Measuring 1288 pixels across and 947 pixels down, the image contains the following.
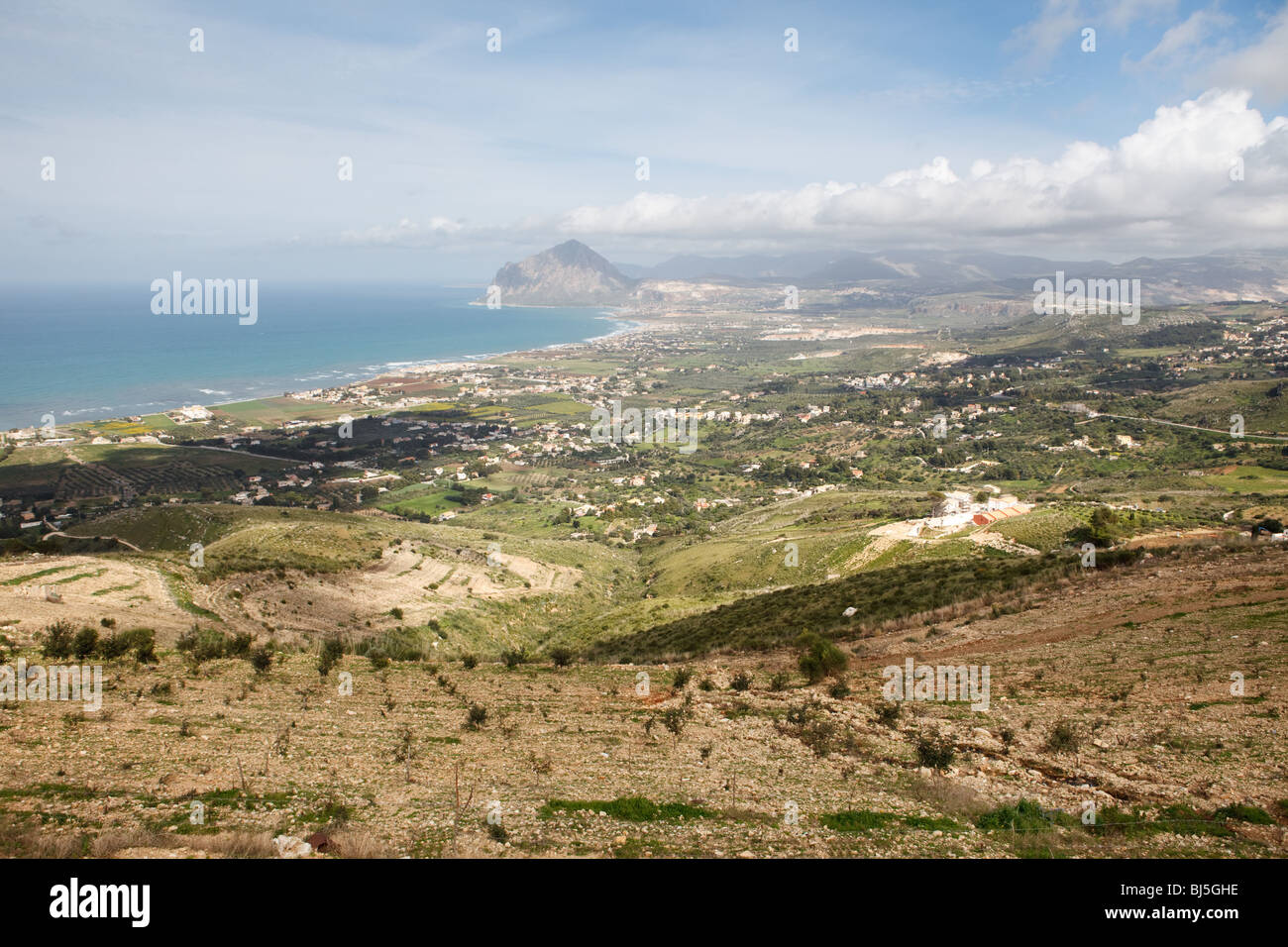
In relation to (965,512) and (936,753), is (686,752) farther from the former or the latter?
(965,512)

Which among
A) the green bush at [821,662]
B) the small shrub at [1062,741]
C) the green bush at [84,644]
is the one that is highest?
the green bush at [84,644]

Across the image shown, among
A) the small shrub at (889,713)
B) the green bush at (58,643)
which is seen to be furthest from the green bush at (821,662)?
the green bush at (58,643)

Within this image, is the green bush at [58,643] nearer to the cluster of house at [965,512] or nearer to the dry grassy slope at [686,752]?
the dry grassy slope at [686,752]

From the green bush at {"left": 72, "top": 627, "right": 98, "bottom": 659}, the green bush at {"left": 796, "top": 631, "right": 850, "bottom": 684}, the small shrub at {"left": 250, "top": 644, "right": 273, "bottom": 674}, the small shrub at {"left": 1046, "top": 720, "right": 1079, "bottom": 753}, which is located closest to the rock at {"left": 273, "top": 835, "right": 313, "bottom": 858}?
the small shrub at {"left": 250, "top": 644, "right": 273, "bottom": 674}

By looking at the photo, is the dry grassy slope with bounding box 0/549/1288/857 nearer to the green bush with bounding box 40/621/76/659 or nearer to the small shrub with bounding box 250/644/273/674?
the small shrub with bounding box 250/644/273/674

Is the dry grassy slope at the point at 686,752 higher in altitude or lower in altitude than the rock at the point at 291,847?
lower

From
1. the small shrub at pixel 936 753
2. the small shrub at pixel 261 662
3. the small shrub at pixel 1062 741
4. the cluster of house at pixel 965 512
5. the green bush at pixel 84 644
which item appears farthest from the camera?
the cluster of house at pixel 965 512
